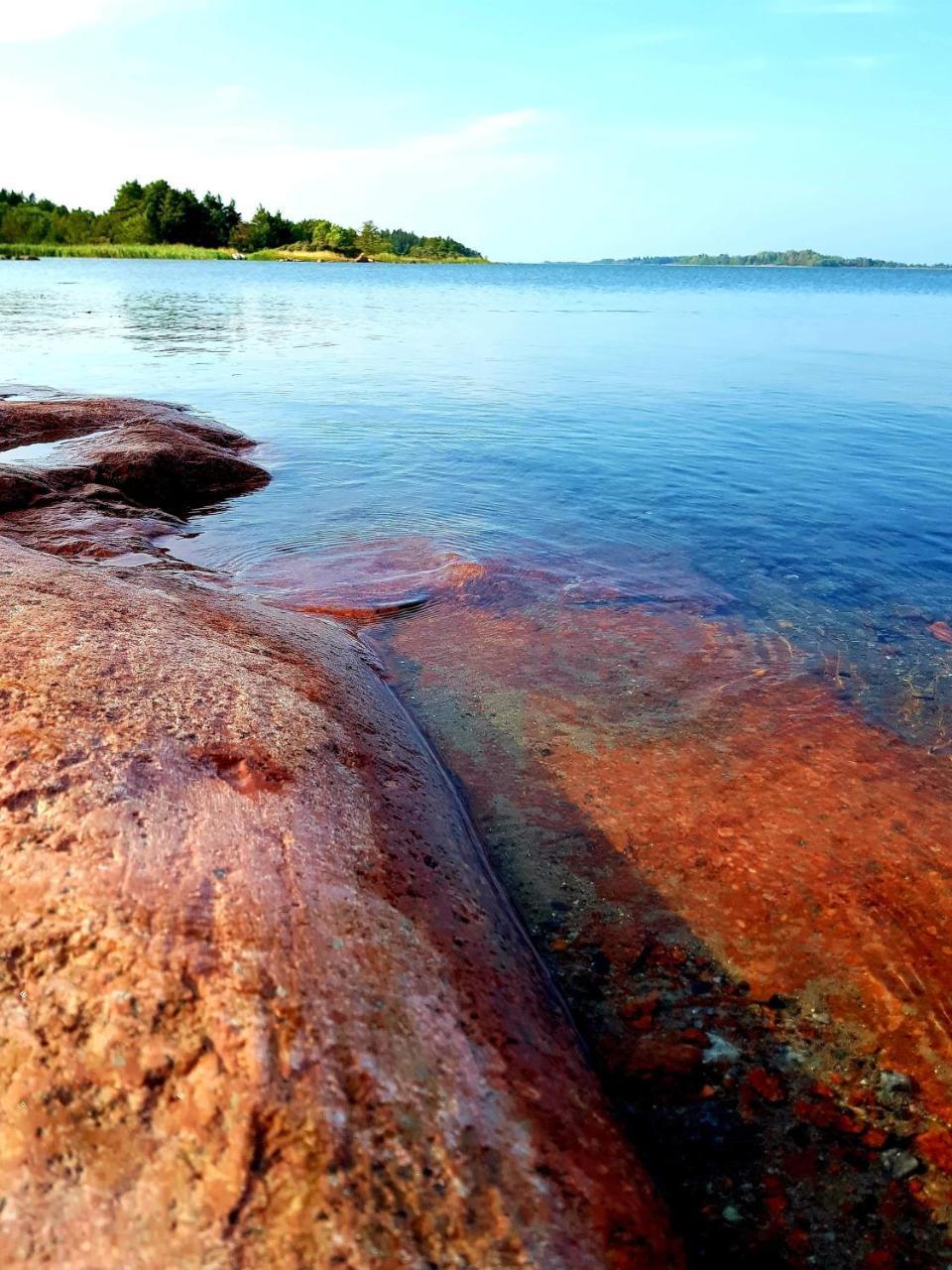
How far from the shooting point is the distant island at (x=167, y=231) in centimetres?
8494

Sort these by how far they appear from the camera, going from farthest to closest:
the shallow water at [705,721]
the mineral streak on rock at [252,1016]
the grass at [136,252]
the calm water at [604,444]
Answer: the grass at [136,252]
the calm water at [604,444]
the shallow water at [705,721]
the mineral streak on rock at [252,1016]

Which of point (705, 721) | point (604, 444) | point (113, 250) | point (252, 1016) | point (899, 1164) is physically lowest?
point (899, 1164)

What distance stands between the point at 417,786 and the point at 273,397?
15.0m

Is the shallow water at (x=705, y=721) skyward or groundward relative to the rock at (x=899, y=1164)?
skyward

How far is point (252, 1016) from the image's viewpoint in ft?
6.10

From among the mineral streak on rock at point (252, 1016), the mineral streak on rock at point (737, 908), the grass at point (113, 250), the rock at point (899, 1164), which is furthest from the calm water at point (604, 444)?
the grass at point (113, 250)

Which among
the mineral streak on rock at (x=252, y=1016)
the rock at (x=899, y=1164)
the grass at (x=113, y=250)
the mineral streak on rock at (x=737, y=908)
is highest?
the grass at (x=113, y=250)

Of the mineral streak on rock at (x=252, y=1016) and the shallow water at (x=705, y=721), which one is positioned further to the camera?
the shallow water at (x=705, y=721)

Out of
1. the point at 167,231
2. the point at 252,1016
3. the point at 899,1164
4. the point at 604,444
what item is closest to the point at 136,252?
the point at 167,231

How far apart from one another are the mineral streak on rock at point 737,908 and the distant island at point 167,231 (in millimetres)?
92288

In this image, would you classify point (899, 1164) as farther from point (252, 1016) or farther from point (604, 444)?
point (604, 444)

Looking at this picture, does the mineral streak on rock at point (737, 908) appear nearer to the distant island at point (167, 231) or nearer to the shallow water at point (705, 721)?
the shallow water at point (705, 721)

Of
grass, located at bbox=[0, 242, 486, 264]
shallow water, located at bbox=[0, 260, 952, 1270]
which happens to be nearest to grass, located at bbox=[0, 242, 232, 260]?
grass, located at bbox=[0, 242, 486, 264]

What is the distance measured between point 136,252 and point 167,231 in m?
14.5
